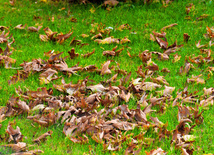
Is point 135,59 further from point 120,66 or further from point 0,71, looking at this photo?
point 0,71

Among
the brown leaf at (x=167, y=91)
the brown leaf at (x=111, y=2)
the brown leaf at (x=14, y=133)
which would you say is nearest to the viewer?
the brown leaf at (x=14, y=133)

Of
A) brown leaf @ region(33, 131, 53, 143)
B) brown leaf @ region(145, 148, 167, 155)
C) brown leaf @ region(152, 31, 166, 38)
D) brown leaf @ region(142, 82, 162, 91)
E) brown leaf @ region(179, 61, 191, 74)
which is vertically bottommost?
brown leaf @ region(33, 131, 53, 143)

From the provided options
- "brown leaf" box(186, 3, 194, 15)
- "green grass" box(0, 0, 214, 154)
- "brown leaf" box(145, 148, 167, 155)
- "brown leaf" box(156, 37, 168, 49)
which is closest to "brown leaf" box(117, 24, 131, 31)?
"green grass" box(0, 0, 214, 154)

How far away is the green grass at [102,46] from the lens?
330cm

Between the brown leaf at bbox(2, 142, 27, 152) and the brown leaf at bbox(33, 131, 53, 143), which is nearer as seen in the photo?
the brown leaf at bbox(2, 142, 27, 152)

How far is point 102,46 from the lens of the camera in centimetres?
553

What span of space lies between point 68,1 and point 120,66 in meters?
3.05

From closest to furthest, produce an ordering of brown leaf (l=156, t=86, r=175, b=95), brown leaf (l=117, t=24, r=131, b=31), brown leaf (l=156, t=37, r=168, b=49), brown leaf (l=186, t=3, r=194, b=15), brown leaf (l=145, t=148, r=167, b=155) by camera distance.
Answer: brown leaf (l=145, t=148, r=167, b=155) < brown leaf (l=156, t=86, r=175, b=95) < brown leaf (l=156, t=37, r=168, b=49) < brown leaf (l=117, t=24, r=131, b=31) < brown leaf (l=186, t=3, r=194, b=15)

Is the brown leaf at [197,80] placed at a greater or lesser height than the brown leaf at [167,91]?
greater

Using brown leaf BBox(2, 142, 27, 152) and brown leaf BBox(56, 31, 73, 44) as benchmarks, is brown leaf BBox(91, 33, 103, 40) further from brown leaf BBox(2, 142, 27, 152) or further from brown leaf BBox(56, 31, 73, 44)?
brown leaf BBox(2, 142, 27, 152)

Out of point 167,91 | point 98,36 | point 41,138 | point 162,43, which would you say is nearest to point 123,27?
point 98,36

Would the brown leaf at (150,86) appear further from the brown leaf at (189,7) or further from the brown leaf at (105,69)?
the brown leaf at (189,7)

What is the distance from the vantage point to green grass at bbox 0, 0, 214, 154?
330 cm

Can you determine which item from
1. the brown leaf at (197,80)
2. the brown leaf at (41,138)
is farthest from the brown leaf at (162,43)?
the brown leaf at (41,138)
